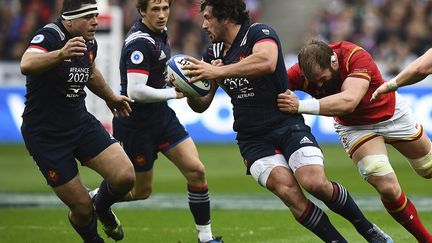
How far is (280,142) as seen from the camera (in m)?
8.90

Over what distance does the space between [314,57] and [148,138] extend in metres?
2.32

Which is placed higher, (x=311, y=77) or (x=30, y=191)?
(x=311, y=77)

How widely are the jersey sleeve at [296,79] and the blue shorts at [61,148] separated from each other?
1856mm

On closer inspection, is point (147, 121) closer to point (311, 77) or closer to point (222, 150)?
point (311, 77)

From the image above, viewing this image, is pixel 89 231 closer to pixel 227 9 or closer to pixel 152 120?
pixel 152 120

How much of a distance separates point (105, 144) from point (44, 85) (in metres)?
0.82

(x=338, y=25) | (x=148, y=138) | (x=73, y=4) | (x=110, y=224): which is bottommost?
(x=338, y=25)

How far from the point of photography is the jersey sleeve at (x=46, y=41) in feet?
29.1

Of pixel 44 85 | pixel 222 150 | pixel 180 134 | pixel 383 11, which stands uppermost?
pixel 44 85

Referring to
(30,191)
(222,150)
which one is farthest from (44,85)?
(222,150)

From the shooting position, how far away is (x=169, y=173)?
1722 cm

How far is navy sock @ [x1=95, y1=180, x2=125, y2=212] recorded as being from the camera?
9.73 m

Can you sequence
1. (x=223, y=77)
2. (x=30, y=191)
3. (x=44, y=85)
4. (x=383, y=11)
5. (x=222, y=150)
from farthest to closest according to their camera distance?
(x=383, y=11), (x=222, y=150), (x=30, y=191), (x=44, y=85), (x=223, y=77)

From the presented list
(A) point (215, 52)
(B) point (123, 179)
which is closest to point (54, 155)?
(B) point (123, 179)
